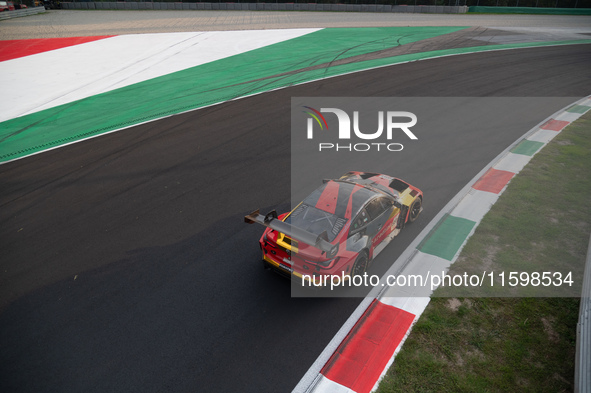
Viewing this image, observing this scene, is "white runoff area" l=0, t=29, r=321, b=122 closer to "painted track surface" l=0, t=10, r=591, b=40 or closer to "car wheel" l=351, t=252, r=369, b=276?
"painted track surface" l=0, t=10, r=591, b=40

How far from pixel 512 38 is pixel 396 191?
94.0ft

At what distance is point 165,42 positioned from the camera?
1105 inches

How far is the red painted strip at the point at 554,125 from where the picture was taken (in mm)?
13828

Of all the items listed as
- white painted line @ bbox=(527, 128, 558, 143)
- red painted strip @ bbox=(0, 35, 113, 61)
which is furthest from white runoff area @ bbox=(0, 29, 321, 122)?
white painted line @ bbox=(527, 128, 558, 143)

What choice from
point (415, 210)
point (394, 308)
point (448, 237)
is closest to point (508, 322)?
point (394, 308)

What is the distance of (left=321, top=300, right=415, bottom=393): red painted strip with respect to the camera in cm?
525

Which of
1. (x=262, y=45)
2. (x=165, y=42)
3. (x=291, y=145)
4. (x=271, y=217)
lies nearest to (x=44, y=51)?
(x=165, y=42)

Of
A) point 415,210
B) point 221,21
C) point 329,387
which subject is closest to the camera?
point 329,387

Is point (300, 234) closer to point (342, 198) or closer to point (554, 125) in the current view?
point (342, 198)

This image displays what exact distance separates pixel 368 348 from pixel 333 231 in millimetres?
1983

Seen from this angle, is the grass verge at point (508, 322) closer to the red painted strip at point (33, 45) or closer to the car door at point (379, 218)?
the car door at point (379, 218)

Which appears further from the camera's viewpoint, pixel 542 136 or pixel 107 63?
pixel 107 63

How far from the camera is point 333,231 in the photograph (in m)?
6.59

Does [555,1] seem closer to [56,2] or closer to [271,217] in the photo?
[271,217]
